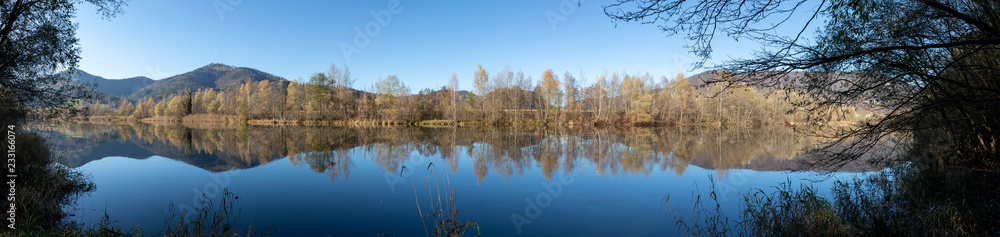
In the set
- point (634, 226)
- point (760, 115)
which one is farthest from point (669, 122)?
point (634, 226)

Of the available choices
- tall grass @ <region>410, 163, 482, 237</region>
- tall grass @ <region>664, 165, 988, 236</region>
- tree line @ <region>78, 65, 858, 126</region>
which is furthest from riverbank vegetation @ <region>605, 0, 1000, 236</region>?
tree line @ <region>78, 65, 858, 126</region>

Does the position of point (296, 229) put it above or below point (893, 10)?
below

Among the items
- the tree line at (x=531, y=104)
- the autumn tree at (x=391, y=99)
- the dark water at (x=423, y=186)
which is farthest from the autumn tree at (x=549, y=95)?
the dark water at (x=423, y=186)

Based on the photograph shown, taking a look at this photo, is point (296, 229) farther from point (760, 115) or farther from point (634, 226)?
point (760, 115)

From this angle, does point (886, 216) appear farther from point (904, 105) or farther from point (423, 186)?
point (423, 186)

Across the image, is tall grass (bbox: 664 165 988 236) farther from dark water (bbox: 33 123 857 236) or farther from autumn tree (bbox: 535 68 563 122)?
autumn tree (bbox: 535 68 563 122)

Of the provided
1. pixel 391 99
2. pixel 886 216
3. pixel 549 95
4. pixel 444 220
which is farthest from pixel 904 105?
pixel 391 99

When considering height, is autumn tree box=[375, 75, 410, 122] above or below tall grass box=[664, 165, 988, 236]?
above

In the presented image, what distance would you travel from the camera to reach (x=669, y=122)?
4466 centimetres

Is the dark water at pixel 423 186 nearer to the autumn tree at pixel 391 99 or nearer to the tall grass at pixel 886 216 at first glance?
the tall grass at pixel 886 216

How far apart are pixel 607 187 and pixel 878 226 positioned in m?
4.54

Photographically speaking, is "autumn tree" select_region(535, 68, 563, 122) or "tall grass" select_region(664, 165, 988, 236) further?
"autumn tree" select_region(535, 68, 563, 122)

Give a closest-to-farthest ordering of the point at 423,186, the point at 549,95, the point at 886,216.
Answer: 1. the point at 886,216
2. the point at 423,186
3. the point at 549,95

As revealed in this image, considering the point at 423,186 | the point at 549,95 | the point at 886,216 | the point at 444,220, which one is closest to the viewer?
the point at 444,220
